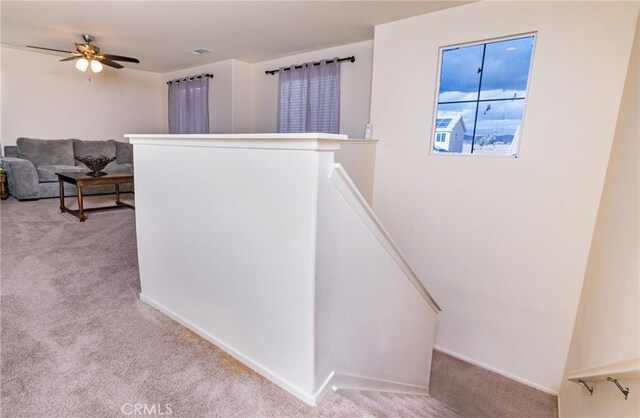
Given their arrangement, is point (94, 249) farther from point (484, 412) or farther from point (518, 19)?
point (518, 19)

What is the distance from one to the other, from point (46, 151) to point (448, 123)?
5.79 meters

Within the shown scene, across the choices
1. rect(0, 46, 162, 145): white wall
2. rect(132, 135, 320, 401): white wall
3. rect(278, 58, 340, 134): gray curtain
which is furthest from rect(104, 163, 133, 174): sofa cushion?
rect(132, 135, 320, 401): white wall

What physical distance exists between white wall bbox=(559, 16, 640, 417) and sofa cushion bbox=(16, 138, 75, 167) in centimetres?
666

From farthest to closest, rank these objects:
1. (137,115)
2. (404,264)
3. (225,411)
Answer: (137,115)
(404,264)
(225,411)

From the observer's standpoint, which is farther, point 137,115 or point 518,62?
point 137,115

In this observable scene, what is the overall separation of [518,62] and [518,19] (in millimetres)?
310

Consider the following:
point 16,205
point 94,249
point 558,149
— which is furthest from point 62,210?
point 558,149

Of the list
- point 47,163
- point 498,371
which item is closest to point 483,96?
point 498,371

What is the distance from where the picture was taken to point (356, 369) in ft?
5.24

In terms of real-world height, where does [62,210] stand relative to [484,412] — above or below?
above

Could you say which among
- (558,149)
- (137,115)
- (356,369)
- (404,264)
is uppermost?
(137,115)

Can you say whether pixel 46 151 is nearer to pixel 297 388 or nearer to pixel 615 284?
pixel 297 388

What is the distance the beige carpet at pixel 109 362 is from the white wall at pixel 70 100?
4.03m

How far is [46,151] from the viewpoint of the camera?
5.07 metres
